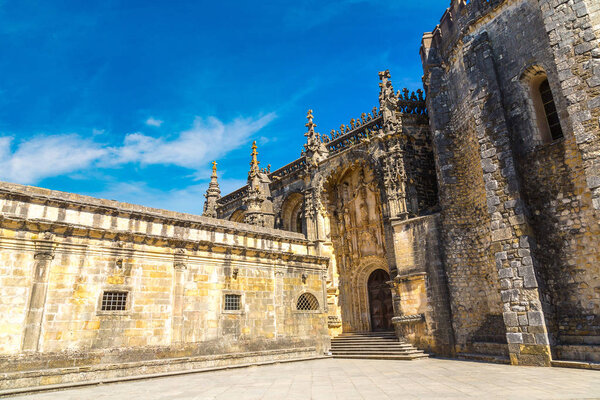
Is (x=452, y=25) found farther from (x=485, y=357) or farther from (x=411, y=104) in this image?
(x=485, y=357)

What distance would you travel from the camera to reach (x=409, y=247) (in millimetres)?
16953

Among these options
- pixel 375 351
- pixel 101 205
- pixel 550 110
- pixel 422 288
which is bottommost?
pixel 375 351

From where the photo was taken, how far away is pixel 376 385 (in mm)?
8977

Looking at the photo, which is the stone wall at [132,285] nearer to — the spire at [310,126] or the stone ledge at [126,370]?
the stone ledge at [126,370]

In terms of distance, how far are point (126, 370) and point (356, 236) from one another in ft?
43.6

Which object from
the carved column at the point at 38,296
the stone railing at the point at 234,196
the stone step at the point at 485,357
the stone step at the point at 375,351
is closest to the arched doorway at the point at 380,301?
the stone step at the point at 375,351

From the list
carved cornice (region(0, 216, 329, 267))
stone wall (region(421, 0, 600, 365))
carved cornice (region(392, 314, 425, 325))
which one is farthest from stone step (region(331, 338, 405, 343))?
carved cornice (region(0, 216, 329, 267))

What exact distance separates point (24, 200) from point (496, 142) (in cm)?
1539

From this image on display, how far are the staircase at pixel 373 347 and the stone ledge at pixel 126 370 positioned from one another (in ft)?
8.16

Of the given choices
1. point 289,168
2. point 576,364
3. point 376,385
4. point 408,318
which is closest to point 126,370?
point 376,385

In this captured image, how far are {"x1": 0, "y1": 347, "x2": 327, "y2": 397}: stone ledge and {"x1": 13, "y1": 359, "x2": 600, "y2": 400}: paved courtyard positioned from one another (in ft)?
1.62

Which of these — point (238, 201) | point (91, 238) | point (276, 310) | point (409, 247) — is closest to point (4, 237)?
point (91, 238)

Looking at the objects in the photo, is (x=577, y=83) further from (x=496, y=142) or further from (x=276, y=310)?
(x=276, y=310)

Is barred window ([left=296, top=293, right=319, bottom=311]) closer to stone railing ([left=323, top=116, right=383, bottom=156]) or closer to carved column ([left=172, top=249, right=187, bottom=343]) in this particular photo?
carved column ([left=172, top=249, right=187, bottom=343])
